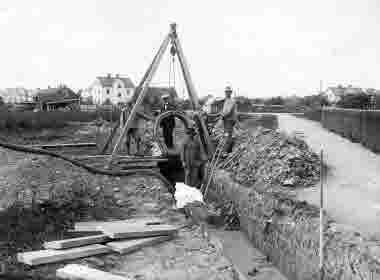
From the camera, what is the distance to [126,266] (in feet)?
20.3

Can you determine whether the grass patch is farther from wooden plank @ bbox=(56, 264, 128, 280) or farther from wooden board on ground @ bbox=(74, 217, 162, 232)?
wooden plank @ bbox=(56, 264, 128, 280)

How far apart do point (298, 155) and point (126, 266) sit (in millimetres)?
4757

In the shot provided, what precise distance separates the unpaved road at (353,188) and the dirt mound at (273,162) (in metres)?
0.48

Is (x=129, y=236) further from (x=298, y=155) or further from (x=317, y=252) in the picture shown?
(x=298, y=155)

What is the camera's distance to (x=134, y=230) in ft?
22.8

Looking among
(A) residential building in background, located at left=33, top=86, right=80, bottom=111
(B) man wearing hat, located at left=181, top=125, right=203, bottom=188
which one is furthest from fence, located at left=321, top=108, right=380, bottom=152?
(A) residential building in background, located at left=33, top=86, right=80, bottom=111

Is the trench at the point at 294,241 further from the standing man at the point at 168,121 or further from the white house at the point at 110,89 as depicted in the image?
the white house at the point at 110,89

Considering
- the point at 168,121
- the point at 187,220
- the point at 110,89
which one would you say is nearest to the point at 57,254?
the point at 187,220

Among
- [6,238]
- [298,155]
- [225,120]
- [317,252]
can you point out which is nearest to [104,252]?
[6,238]

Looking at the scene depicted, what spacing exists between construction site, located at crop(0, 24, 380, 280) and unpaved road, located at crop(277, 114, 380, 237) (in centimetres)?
5

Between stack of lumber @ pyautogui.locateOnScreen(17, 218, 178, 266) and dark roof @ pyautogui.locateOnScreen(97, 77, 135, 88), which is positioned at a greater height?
dark roof @ pyautogui.locateOnScreen(97, 77, 135, 88)

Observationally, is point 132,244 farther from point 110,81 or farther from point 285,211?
point 110,81

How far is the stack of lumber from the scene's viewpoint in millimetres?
5980

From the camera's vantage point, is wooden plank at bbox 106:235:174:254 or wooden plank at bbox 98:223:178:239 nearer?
wooden plank at bbox 106:235:174:254
